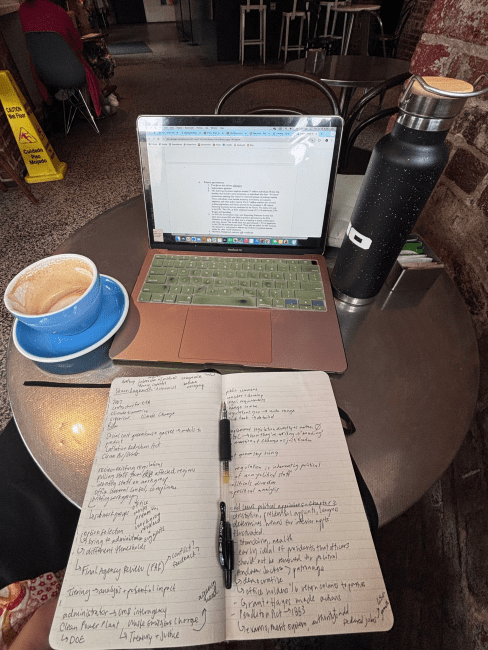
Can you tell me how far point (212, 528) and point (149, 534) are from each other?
72 millimetres

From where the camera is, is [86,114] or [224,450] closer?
[224,450]

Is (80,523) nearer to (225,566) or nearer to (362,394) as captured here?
(225,566)

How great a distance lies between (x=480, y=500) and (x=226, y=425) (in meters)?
0.70

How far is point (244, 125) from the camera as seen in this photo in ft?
1.88

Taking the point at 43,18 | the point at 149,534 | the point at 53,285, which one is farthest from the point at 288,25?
the point at 149,534

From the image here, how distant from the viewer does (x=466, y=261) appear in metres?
0.80

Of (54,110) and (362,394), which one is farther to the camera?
(54,110)

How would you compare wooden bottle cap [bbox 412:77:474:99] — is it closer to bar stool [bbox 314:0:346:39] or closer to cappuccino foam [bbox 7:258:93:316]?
cappuccino foam [bbox 7:258:93:316]

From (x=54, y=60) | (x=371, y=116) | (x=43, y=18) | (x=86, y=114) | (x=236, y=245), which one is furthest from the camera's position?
(x=86, y=114)

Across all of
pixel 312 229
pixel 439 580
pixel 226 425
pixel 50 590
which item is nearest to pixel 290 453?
pixel 226 425

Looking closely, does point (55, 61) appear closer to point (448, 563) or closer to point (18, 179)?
point (18, 179)

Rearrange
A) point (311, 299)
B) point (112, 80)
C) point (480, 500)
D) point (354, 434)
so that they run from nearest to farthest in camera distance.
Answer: point (354, 434) < point (311, 299) < point (480, 500) < point (112, 80)

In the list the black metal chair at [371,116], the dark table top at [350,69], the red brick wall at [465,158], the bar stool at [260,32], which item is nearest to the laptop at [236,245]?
the red brick wall at [465,158]

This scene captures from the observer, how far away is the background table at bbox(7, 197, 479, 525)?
1.40 feet
